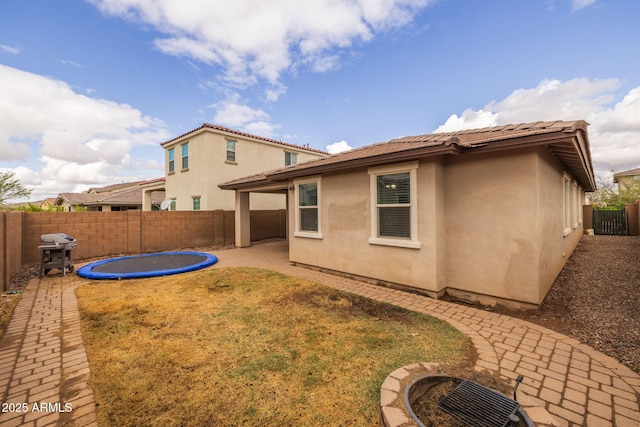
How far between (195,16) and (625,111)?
5323 cm

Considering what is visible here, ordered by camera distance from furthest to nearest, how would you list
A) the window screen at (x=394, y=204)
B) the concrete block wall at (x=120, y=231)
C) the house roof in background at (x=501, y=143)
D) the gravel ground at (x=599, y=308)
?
1. the concrete block wall at (x=120, y=231)
2. the window screen at (x=394, y=204)
3. the house roof in background at (x=501, y=143)
4. the gravel ground at (x=599, y=308)

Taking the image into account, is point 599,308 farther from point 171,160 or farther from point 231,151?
point 171,160

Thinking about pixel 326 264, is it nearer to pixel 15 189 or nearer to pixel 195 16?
pixel 195 16

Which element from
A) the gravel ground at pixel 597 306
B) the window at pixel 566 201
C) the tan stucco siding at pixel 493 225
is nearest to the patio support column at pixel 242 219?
the gravel ground at pixel 597 306

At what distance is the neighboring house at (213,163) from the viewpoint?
15.2 metres

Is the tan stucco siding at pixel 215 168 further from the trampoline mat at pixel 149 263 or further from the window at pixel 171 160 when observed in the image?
the trampoline mat at pixel 149 263

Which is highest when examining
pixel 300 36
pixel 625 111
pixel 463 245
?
pixel 625 111

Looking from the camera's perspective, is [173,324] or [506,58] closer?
[173,324]

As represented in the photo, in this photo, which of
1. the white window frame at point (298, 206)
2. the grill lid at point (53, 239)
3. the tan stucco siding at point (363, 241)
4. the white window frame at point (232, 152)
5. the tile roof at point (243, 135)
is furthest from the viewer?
the white window frame at point (232, 152)

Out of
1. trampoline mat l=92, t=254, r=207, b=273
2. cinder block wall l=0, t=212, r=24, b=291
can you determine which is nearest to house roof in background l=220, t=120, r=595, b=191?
trampoline mat l=92, t=254, r=207, b=273

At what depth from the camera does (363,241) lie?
6715 millimetres

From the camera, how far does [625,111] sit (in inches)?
1403

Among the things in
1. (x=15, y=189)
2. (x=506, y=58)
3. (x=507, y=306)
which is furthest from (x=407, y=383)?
(x=15, y=189)

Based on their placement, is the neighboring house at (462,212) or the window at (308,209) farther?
the window at (308,209)
